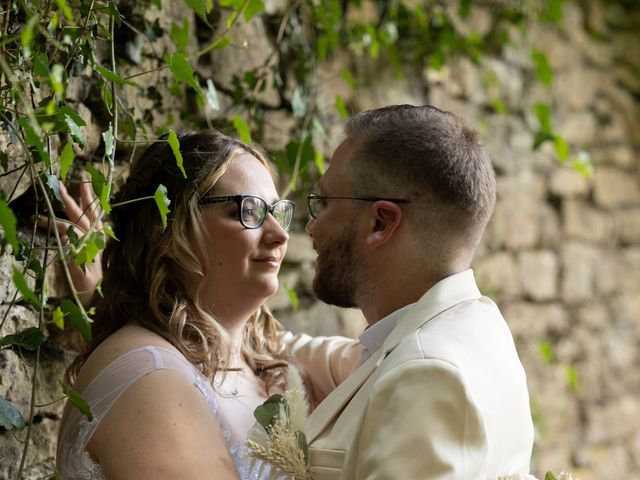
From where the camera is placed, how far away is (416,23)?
3.42 meters

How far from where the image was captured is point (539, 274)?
13.3 feet

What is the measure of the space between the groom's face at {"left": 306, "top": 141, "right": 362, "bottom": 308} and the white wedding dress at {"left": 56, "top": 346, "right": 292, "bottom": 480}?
1.15 ft

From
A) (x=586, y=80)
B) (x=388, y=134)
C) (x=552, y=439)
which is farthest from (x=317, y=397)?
(x=586, y=80)

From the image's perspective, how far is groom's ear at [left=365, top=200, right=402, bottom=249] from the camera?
1.76 metres

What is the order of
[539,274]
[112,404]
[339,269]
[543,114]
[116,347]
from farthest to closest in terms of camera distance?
1. [539,274]
2. [543,114]
3. [339,269]
4. [116,347]
5. [112,404]

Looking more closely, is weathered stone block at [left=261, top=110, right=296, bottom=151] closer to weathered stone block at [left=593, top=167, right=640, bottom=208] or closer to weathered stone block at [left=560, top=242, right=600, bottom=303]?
weathered stone block at [left=560, top=242, right=600, bottom=303]

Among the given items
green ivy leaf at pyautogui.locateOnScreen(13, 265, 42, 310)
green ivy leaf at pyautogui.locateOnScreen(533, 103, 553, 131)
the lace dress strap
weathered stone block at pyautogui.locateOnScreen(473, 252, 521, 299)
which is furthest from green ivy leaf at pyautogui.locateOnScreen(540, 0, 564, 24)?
green ivy leaf at pyautogui.locateOnScreen(13, 265, 42, 310)

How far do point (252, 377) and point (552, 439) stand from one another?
2.40 meters

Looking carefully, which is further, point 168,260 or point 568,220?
point 568,220

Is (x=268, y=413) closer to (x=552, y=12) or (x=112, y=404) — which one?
(x=112, y=404)

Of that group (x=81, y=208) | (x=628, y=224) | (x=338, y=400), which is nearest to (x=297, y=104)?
(x=81, y=208)

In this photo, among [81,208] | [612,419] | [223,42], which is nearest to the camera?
[81,208]

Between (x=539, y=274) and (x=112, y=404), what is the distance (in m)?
2.87

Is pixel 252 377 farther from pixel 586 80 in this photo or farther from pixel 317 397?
pixel 586 80
